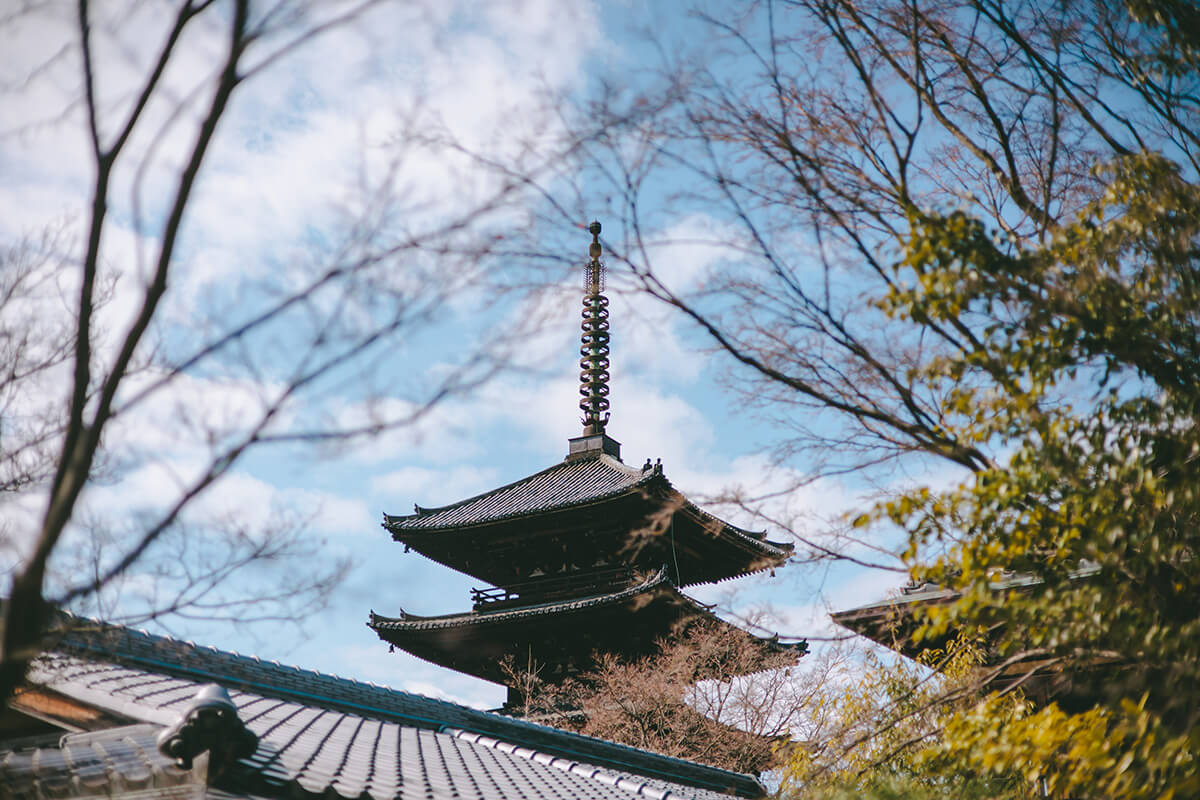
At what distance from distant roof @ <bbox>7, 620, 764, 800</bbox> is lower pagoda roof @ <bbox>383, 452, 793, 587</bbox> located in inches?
299

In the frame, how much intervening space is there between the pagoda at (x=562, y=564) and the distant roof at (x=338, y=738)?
6953 mm

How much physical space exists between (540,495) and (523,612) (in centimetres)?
256

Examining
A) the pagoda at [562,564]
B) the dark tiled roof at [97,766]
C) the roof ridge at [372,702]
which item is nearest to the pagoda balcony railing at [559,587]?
the pagoda at [562,564]

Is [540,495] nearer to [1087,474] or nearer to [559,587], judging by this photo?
[559,587]

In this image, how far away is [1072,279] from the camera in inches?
186

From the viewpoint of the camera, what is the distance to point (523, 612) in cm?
1789

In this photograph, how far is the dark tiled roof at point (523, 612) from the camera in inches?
651

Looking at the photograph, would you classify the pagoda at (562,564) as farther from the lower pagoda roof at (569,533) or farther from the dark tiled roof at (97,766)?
the dark tiled roof at (97,766)

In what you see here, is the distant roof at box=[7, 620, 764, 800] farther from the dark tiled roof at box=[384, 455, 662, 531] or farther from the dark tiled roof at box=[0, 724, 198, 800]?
the dark tiled roof at box=[384, 455, 662, 531]

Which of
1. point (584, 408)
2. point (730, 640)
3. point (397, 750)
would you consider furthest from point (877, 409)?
point (584, 408)

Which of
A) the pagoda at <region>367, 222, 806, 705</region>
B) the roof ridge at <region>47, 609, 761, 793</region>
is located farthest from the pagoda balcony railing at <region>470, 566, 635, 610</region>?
the roof ridge at <region>47, 609, 761, 793</region>

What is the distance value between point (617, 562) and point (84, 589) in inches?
658

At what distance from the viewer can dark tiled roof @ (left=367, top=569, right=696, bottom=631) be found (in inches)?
651

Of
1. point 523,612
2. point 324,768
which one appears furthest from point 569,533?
point 324,768
